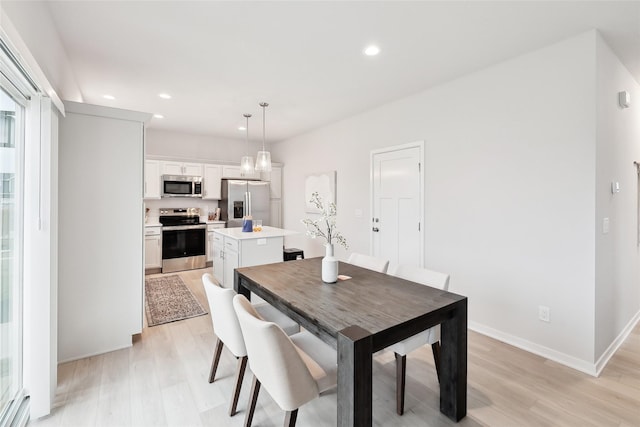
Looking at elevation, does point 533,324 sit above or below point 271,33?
below

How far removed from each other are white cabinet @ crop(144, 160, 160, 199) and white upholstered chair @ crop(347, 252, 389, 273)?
4.14m

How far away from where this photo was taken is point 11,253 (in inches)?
70.9

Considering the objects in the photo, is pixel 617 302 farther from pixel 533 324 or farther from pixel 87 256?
pixel 87 256

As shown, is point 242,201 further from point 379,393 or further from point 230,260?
point 379,393

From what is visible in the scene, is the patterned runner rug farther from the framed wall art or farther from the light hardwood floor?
the framed wall art

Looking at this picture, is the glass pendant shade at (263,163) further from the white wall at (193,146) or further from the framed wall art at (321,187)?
the white wall at (193,146)

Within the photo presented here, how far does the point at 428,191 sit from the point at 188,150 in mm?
4693

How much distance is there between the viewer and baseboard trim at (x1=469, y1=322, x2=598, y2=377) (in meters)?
2.32

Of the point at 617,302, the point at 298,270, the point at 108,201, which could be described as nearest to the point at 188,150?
the point at 108,201

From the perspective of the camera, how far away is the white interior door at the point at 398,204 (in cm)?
358

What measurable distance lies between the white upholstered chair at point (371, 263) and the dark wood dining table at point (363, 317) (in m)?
0.25

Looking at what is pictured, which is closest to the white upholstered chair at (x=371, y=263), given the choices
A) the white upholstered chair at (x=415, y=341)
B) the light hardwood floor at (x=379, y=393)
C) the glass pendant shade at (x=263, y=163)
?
the white upholstered chair at (x=415, y=341)

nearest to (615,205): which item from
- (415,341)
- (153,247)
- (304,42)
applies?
(415,341)

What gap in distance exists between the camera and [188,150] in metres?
5.95
